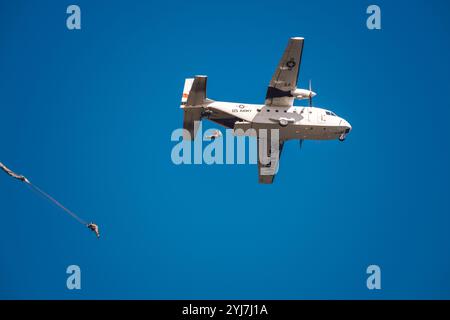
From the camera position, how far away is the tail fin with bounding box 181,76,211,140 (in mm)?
35822

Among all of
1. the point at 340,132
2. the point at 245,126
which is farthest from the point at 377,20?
the point at 245,126

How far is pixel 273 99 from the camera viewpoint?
37.4 meters

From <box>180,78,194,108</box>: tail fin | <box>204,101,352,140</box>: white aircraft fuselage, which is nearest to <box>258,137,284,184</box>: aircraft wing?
<box>204,101,352,140</box>: white aircraft fuselage

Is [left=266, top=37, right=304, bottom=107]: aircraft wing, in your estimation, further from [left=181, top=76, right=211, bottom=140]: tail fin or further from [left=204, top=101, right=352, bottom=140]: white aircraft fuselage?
[left=181, top=76, right=211, bottom=140]: tail fin

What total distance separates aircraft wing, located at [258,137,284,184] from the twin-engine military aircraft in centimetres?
64

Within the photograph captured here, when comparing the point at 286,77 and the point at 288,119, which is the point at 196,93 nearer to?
the point at 286,77

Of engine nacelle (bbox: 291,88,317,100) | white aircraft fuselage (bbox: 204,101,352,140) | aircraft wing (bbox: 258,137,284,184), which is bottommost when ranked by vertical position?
aircraft wing (bbox: 258,137,284,184)

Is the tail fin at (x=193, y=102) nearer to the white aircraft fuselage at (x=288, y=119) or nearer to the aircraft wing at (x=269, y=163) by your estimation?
the white aircraft fuselage at (x=288, y=119)

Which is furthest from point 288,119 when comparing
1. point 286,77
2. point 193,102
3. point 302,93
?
point 193,102

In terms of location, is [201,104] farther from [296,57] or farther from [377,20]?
[377,20]

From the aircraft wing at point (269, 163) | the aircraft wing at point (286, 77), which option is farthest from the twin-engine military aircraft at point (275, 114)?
the aircraft wing at point (269, 163)

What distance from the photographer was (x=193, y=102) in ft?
120

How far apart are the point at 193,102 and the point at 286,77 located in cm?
487

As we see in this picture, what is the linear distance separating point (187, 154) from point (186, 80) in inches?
158
